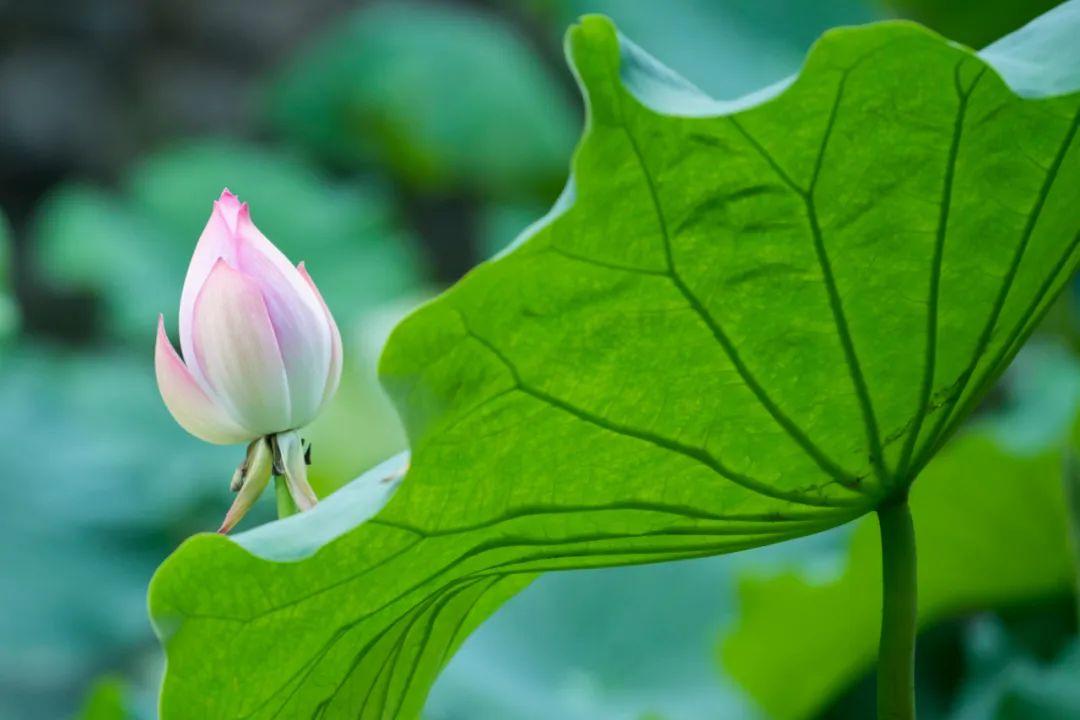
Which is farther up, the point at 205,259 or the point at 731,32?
the point at 731,32

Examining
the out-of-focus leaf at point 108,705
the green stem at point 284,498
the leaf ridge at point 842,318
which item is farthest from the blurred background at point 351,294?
the leaf ridge at point 842,318

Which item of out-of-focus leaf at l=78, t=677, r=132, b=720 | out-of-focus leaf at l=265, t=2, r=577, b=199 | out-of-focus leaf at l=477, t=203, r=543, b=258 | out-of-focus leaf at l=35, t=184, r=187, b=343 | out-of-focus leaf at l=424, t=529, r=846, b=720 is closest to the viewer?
out-of-focus leaf at l=78, t=677, r=132, b=720

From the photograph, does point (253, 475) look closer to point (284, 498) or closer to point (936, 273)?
point (284, 498)

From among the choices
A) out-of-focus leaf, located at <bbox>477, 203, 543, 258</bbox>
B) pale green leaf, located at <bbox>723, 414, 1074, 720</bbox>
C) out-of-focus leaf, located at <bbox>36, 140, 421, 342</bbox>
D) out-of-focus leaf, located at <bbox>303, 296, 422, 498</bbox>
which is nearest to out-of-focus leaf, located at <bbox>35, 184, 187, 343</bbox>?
out-of-focus leaf, located at <bbox>36, 140, 421, 342</bbox>

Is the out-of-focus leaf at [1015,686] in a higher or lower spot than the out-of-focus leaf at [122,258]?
lower

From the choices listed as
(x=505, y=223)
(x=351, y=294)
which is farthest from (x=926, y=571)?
(x=505, y=223)

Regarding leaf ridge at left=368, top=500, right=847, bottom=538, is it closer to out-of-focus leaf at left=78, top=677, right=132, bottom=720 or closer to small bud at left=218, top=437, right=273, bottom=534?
small bud at left=218, top=437, right=273, bottom=534

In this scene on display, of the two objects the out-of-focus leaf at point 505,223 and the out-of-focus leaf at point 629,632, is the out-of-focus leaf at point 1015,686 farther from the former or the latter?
the out-of-focus leaf at point 505,223

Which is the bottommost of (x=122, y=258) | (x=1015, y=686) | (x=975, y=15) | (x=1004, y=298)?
(x=1015, y=686)
